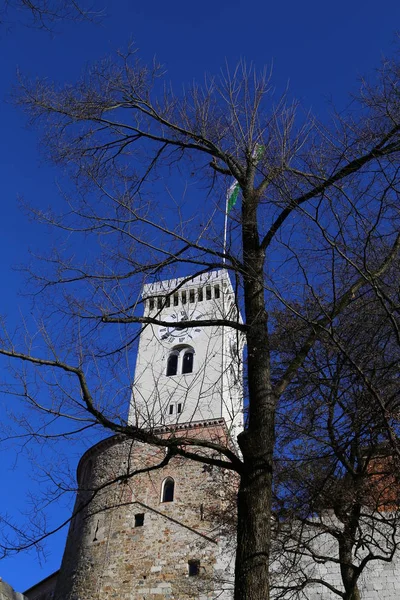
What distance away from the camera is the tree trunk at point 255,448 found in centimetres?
418

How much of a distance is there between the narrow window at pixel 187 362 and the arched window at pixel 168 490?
6.90m

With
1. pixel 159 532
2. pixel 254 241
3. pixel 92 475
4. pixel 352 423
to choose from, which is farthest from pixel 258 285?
pixel 92 475

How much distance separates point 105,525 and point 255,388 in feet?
60.1

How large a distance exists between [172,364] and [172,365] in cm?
5

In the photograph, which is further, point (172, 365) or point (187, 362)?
point (172, 365)

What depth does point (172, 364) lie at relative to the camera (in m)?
29.1

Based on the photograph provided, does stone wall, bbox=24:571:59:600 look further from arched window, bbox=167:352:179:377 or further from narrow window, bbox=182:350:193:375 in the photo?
narrow window, bbox=182:350:193:375

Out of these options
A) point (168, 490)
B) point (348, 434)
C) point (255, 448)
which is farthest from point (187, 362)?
point (255, 448)

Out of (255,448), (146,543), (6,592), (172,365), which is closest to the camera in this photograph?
(255,448)

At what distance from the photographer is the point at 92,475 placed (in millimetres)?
23938

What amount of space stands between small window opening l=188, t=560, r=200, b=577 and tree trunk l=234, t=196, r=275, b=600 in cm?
1561

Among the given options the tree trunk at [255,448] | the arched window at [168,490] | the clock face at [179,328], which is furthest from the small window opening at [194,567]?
the tree trunk at [255,448]

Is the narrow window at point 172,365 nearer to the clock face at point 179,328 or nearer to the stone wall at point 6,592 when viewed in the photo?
the clock face at point 179,328

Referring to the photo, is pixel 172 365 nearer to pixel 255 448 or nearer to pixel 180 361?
pixel 180 361
